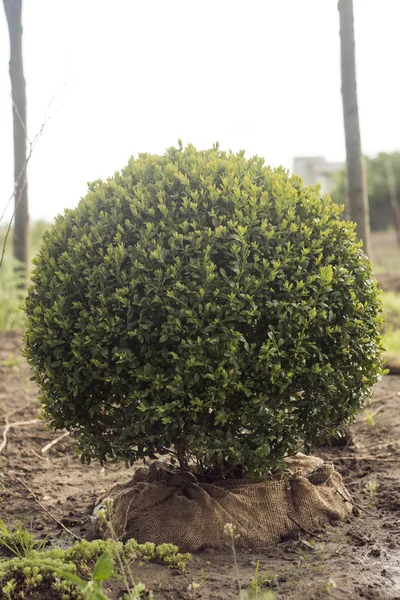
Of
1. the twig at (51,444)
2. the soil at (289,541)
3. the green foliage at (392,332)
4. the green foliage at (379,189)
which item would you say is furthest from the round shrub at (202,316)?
the green foliage at (379,189)

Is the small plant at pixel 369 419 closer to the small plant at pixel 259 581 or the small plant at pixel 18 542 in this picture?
the small plant at pixel 259 581

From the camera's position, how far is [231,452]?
12.0 feet

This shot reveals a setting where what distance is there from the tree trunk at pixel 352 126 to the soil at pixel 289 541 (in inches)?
74.8

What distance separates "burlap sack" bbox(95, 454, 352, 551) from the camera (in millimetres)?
3758

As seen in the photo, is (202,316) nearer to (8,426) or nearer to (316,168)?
(8,426)

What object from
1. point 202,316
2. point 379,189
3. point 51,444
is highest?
point 379,189

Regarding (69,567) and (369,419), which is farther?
(369,419)

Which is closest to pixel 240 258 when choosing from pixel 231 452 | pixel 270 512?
pixel 231 452

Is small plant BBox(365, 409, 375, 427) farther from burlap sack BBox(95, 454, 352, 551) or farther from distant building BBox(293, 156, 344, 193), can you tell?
distant building BBox(293, 156, 344, 193)

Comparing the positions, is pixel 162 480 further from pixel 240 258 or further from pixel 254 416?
pixel 240 258

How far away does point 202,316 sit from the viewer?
3.53 metres

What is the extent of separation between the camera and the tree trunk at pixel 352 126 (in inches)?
254

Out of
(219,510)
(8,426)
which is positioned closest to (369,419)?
(219,510)

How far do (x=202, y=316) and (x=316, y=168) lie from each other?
90.4 feet
